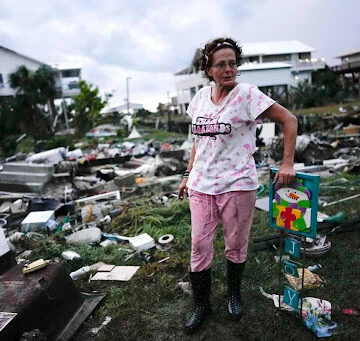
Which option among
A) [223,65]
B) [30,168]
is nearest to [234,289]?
[223,65]

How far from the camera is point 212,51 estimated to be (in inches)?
89.4

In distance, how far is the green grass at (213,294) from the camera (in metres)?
2.46

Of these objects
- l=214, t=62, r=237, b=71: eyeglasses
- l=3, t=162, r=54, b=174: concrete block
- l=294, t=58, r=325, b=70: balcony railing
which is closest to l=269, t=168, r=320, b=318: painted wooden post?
l=214, t=62, r=237, b=71: eyeglasses

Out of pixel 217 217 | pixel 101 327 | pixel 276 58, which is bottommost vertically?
pixel 101 327

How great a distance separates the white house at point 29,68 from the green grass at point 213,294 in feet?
114

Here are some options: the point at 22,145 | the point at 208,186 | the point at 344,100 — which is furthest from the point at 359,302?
the point at 344,100

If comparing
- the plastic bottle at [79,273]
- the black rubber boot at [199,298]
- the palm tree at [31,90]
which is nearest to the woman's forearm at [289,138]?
the black rubber boot at [199,298]

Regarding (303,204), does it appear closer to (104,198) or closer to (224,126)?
(224,126)

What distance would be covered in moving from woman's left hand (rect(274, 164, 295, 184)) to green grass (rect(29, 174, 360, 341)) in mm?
999

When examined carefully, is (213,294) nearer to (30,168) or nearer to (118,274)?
(118,274)

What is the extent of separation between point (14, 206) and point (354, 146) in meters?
10.8

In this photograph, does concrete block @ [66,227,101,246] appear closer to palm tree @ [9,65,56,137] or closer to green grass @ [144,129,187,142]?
green grass @ [144,129,187,142]

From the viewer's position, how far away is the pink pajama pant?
7.47 feet

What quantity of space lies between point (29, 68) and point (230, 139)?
39762mm
